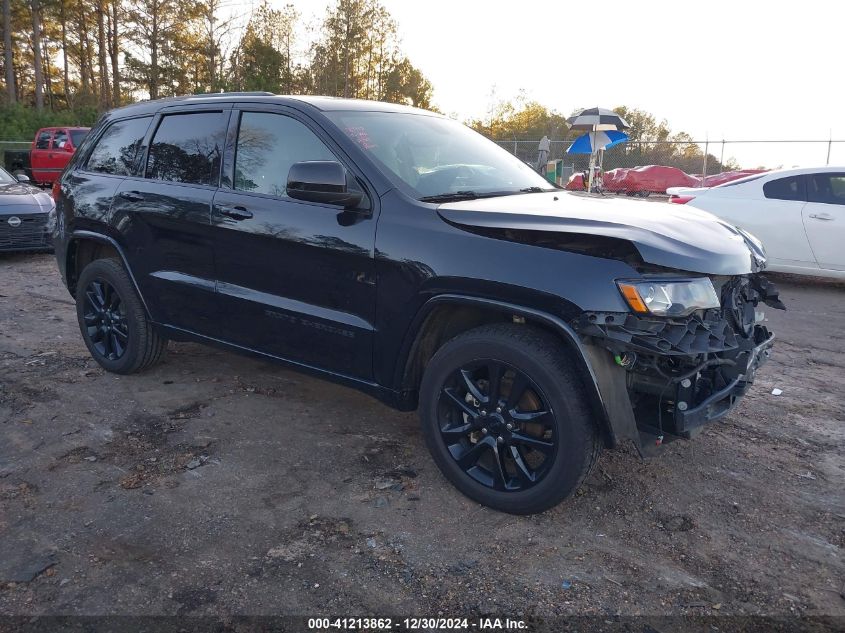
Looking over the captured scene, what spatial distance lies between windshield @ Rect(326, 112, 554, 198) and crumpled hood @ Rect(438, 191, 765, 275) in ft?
0.85

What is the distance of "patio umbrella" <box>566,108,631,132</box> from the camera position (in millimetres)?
14258

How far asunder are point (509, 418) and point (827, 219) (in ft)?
22.2

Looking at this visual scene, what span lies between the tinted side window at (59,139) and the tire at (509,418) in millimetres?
21008

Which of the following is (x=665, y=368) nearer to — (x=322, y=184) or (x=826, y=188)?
(x=322, y=184)

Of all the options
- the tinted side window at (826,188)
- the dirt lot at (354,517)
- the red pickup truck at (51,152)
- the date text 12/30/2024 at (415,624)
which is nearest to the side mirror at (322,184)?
the dirt lot at (354,517)

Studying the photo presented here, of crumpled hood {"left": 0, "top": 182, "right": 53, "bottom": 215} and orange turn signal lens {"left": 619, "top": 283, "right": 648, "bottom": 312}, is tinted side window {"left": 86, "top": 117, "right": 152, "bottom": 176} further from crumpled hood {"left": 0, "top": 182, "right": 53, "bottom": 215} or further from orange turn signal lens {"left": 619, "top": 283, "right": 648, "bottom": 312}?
crumpled hood {"left": 0, "top": 182, "right": 53, "bottom": 215}

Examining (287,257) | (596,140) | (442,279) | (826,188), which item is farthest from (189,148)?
(596,140)

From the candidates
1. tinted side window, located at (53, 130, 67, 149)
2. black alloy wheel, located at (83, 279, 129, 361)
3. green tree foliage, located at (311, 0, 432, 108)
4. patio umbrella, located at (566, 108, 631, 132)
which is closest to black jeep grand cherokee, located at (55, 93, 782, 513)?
black alloy wheel, located at (83, 279, 129, 361)

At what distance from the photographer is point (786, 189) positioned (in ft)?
26.9

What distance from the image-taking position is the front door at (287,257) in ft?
10.8

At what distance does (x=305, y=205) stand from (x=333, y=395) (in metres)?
1.53

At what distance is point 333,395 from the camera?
4.51m

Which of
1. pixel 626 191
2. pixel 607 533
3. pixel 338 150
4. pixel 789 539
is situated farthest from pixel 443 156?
pixel 626 191

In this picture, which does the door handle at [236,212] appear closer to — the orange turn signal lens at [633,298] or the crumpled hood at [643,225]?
the crumpled hood at [643,225]
